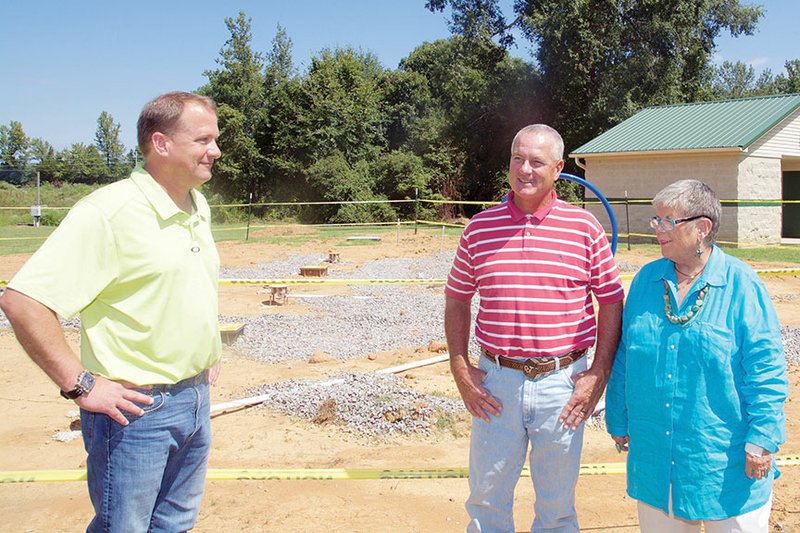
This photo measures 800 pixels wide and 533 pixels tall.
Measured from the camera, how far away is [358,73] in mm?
45438

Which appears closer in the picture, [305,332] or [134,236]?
[134,236]

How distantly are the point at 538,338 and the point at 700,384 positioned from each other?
1.98ft

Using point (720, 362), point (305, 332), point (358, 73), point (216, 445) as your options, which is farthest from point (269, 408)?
point (358, 73)

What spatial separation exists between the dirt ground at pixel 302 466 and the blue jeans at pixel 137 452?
1.67m

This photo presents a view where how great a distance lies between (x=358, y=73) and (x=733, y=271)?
4472 centimetres

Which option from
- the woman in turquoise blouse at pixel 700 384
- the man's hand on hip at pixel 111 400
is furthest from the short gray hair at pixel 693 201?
the man's hand on hip at pixel 111 400

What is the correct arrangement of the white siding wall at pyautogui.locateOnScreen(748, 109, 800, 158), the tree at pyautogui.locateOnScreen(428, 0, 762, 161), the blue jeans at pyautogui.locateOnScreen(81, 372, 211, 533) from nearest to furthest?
1. the blue jeans at pyautogui.locateOnScreen(81, 372, 211, 533)
2. the white siding wall at pyautogui.locateOnScreen(748, 109, 800, 158)
3. the tree at pyautogui.locateOnScreen(428, 0, 762, 161)

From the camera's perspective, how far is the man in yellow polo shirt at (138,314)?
2.27 m

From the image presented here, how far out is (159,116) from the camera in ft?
8.23

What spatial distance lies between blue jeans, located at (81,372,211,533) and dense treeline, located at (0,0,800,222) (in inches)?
1275

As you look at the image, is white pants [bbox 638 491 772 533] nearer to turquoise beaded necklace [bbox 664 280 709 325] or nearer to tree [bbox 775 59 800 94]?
turquoise beaded necklace [bbox 664 280 709 325]

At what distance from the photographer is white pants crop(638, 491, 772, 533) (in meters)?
2.57

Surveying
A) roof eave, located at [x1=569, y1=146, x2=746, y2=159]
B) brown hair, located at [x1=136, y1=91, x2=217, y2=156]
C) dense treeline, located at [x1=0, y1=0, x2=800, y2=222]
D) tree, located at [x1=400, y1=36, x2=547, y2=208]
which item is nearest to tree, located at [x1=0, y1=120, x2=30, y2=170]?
dense treeline, located at [x1=0, y1=0, x2=800, y2=222]

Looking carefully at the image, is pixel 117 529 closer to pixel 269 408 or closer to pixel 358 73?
pixel 269 408
